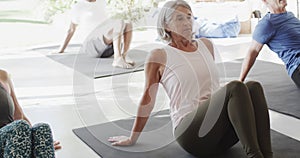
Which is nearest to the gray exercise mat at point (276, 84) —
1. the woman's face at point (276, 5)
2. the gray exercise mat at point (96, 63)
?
the woman's face at point (276, 5)

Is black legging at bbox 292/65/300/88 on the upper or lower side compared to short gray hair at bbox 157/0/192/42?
lower

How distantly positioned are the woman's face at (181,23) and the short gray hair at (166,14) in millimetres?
17

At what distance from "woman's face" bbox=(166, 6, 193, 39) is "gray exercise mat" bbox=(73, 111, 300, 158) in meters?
0.65

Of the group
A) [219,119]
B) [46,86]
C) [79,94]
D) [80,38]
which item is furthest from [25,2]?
[219,119]

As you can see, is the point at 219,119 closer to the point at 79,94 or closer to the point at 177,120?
the point at 177,120

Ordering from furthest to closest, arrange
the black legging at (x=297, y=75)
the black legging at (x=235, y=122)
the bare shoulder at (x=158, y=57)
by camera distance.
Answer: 1. the black legging at (x=297, y=75)
2. the bare shoulder at (x=158, y=57)
3. the black legging at (x=235, y=122)

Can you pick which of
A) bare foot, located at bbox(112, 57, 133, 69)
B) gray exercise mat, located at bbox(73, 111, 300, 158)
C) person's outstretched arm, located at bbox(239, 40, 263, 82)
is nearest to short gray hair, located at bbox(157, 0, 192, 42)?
gray exercise mat, located at bbox(73, 111, 300, 158)

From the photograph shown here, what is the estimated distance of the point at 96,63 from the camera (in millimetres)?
4781

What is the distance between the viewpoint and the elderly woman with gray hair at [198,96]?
172cm

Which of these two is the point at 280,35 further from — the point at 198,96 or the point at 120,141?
the point at 120,141

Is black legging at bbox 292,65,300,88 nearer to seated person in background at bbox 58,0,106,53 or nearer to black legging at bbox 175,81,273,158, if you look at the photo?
black legging at bbox 175,81,273,158

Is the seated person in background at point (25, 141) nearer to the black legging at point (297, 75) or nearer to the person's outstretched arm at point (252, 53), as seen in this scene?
the person's outstretched arm at point (252, 53)

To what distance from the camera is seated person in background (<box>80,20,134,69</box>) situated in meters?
4.53

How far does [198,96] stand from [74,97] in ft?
5.83
